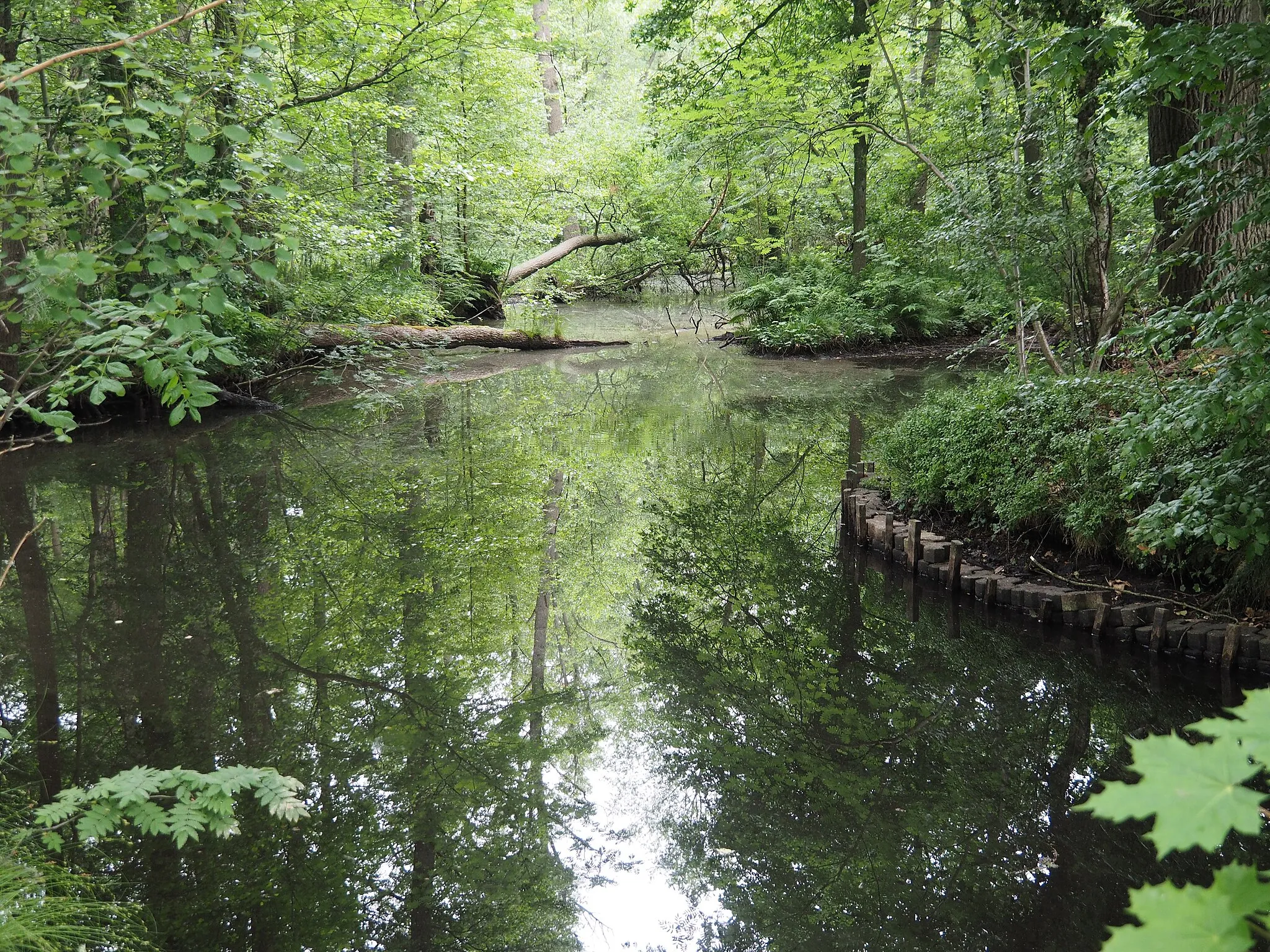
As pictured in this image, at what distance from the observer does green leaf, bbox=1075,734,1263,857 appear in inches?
42.4

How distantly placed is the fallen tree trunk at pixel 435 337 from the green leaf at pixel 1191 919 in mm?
13142

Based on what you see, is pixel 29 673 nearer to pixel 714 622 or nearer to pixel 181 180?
pixel 181 180

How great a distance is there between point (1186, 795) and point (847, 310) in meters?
19.0

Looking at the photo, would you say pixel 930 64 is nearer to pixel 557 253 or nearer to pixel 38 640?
pixel 557 253

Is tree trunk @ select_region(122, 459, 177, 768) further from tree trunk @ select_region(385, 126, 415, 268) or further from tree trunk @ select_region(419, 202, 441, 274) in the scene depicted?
tree trunk @ select_region(419, 202, 441, 274)

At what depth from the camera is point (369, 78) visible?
37.0 feet

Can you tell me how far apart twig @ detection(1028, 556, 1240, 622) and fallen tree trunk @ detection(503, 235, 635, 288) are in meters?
16.4

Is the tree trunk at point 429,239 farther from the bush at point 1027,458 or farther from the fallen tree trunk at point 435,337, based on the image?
the bush at point 1027,458

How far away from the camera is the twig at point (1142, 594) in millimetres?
5473

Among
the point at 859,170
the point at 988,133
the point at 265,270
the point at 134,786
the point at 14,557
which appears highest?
the point at 859,170

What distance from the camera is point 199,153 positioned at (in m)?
2.66

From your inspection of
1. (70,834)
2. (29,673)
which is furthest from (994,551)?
(29,673)

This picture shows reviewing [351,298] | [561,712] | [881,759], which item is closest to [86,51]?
[561,712]

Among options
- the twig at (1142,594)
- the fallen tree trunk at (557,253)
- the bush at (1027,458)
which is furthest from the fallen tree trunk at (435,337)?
the twig at (1142,594)
